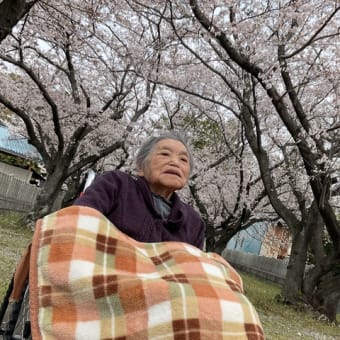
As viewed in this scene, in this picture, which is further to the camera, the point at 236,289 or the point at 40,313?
the point at 236,289

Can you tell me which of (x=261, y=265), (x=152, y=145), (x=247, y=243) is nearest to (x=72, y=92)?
(x=152, y=145)

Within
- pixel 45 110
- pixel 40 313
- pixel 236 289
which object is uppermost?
pixel 45 110

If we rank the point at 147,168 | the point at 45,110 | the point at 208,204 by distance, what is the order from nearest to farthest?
the point at 147,168
the point at 45,110
the point at 208,204

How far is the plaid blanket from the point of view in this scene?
77.0 inches

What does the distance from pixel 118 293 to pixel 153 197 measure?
0.87m

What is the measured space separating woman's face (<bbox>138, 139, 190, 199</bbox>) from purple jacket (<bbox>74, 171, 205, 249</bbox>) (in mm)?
81

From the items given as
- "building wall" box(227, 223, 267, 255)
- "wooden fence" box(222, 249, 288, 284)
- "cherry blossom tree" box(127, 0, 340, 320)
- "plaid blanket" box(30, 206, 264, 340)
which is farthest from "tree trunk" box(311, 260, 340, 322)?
"building wall" box(227, 223, 267, 255)

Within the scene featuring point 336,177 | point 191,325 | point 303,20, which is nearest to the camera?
point 191,325

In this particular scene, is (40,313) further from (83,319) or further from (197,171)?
(197,171)

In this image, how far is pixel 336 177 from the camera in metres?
10.6

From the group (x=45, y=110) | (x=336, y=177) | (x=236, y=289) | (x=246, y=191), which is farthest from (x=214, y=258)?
(x=45, y=110)

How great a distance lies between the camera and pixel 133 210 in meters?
2.67

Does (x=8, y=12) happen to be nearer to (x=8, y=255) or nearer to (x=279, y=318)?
(x=8, y=255)

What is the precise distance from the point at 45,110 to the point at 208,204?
7.09 meters
